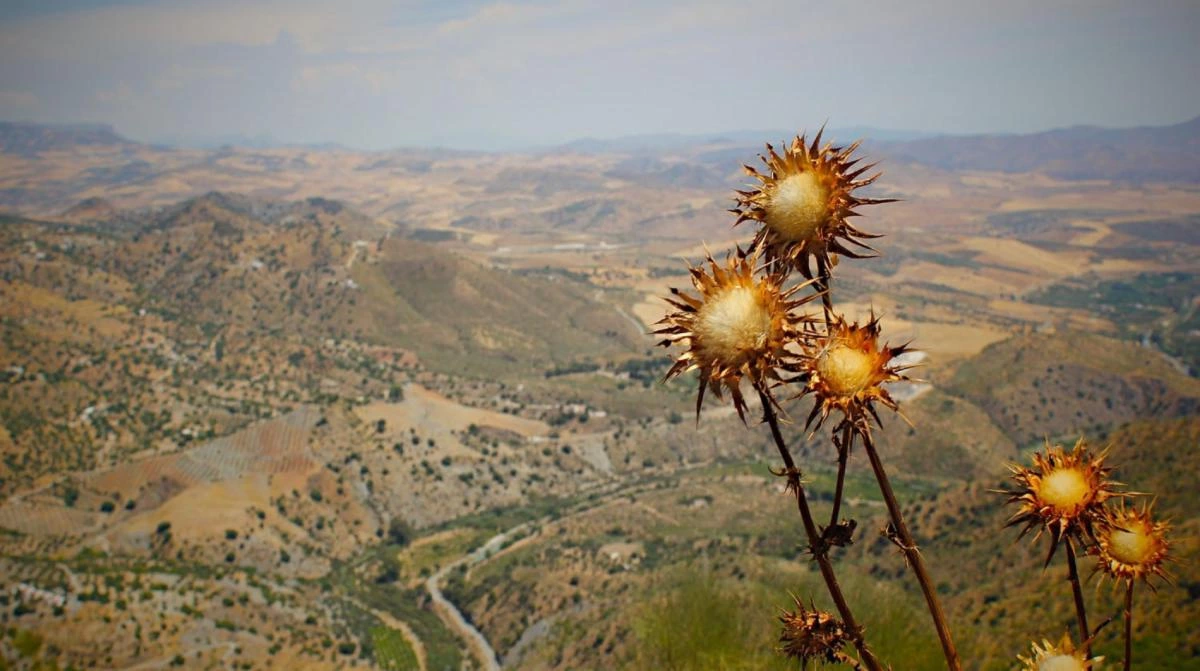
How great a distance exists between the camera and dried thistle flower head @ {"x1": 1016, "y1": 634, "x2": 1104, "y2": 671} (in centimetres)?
428

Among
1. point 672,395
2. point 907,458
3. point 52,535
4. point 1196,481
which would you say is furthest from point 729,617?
point 672,395

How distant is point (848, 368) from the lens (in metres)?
3.63

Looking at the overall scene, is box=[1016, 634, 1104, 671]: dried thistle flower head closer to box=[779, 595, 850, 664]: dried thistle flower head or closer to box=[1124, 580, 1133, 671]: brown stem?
box=[1124, 580, 1133, 671]: brown stem

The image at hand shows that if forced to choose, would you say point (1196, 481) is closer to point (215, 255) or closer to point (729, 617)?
A: point (729, 617)

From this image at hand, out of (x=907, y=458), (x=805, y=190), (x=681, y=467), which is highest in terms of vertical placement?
(x=805, y=190)

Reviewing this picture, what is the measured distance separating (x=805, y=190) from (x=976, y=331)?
202543mm

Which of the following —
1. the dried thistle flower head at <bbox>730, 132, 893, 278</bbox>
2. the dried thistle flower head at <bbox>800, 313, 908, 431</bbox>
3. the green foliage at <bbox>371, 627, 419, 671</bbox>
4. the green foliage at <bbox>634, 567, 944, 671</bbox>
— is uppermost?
the dried thistle flower head at <bbox>730, 132, 893, 278</bbox>

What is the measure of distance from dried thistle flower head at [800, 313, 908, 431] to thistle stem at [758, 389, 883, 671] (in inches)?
8.3

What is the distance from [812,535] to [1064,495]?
190 centimetres

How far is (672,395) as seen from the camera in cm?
16438

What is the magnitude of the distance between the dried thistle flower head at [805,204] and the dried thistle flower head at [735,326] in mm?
242

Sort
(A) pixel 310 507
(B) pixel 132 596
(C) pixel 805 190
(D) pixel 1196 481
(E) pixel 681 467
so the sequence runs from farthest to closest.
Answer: (E) pixel 681 467 < (A) pixel 310 507 < (B) pixel 132 596 < (D) pixel 1196 481 < (C) pixel 805 190

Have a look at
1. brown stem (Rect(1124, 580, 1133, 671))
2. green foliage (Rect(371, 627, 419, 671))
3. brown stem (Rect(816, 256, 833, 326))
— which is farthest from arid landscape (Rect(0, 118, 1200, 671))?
brown stem (Rect(816, 256, 833, 326))

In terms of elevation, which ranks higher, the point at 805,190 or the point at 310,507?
the point at 805,190
